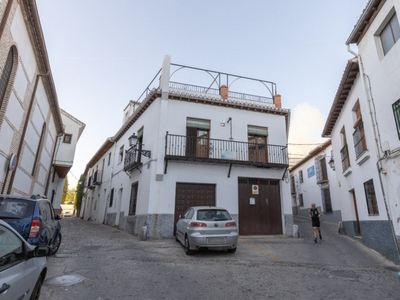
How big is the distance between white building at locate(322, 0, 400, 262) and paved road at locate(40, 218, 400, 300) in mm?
1202

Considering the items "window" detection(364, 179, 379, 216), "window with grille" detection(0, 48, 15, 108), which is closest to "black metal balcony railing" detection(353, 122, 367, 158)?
"window" detection(364, 179, 379, 216)

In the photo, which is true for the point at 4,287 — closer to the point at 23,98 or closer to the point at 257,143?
the point at 23,98

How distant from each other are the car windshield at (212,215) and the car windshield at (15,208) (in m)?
4.38

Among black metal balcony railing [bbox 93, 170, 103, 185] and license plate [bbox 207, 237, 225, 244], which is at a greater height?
black metal balcony railing [bbox 93, 170, 103, 185]

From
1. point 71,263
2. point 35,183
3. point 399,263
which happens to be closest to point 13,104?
point 71,263

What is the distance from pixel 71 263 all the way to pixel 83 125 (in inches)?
614

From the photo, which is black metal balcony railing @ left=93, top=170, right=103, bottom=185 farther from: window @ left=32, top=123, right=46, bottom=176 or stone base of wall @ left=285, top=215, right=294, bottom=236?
stone base of wall @ left=285, top=215, right=294, bottom=236

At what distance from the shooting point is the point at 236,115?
13203 mm

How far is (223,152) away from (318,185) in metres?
13.0

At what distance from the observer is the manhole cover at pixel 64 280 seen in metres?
4.66

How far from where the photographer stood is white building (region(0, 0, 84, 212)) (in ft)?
23.8

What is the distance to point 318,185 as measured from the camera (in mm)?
21141

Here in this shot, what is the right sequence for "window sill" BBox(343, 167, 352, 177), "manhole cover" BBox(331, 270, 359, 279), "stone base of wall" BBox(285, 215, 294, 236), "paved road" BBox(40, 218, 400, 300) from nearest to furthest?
"paved road" BBox(40, 218, 400, 300) < "manhole cover" BBox(331, 270, 359, 279) < "window sill" BBox(343, 167, 352, 177) < "stone base of wall" BBox(285, 215, 294, 236)

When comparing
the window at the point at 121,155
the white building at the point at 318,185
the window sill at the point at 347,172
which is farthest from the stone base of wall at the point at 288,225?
the window at the point at 121,155
